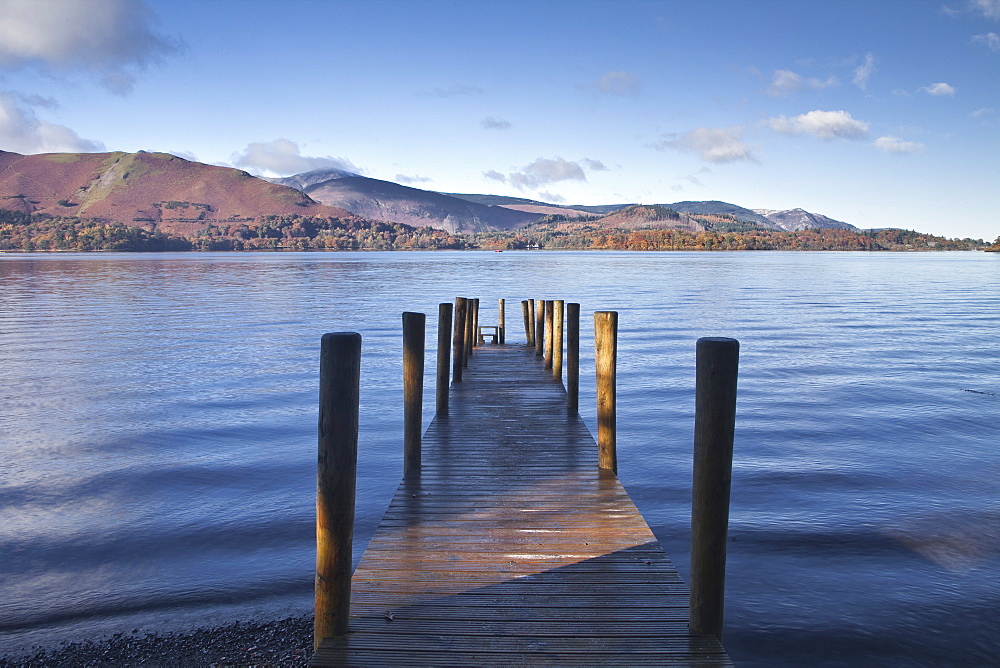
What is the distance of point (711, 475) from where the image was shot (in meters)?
3.91

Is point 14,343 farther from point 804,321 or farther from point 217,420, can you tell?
point 804,321

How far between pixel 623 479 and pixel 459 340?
4.50m

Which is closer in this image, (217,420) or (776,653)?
(776,653)

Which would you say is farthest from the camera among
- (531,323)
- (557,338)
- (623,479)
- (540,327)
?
(531,323)

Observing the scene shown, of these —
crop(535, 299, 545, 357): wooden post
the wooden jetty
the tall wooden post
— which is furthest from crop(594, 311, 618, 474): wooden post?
the tall wooden post

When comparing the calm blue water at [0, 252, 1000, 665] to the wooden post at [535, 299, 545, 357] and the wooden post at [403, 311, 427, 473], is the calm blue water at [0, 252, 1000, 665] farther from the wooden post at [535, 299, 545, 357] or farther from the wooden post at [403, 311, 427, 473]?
the wooden post at [535, 299, 545, 357]

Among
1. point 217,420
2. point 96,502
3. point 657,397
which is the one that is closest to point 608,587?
point 96,502

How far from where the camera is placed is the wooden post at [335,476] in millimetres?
3799

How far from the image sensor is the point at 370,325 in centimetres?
3241

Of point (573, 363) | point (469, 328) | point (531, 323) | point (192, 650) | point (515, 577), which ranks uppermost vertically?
point (573, 363)

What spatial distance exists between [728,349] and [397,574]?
8.26ft

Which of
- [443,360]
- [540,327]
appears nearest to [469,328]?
[540,327]

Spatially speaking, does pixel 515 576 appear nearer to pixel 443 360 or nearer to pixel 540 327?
pixel 443 360

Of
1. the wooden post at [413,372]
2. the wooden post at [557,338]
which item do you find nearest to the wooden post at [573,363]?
the wooden post at [557,338]
